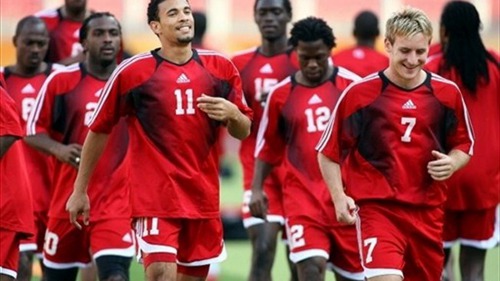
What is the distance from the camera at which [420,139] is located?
35.3 ft

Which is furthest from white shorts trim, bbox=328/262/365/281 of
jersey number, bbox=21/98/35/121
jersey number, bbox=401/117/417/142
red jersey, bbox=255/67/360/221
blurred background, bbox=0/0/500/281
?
blurred background, bbox=0/0/500/281

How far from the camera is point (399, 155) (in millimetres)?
10742

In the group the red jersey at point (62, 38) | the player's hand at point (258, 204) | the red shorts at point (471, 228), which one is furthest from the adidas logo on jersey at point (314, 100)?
the red jersey at point (62, 38)

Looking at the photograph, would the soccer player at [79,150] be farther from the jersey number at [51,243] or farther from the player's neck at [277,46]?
the player's neck at [277,46]

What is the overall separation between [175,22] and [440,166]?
6.45ft

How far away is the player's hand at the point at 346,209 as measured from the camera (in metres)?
10.6

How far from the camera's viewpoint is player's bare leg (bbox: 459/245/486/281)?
13.2 metres

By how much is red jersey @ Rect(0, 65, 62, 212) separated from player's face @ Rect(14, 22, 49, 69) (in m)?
0.13

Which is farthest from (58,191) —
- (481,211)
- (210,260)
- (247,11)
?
(247,11)

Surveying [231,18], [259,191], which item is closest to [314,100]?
[259,191]

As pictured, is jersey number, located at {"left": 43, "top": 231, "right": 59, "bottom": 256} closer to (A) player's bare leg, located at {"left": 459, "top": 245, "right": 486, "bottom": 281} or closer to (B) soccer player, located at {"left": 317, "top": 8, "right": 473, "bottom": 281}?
(B) soccer player, located at {"left": 317, "top": 8, "right": 473, "bottom": 281}

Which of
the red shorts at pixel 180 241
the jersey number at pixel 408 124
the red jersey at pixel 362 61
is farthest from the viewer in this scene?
the red jersey at pixel 362 61

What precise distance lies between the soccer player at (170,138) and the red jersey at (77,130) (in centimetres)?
176

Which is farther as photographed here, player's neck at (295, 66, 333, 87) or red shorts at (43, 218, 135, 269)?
player's neck at (295, 66, 333, 87)
